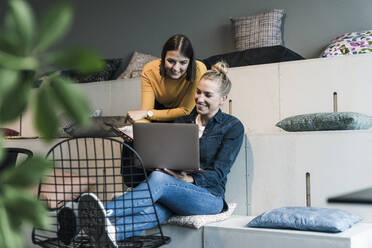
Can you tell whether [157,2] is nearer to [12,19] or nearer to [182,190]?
[182,190]

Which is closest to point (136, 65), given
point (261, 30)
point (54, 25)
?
point (261, 30)

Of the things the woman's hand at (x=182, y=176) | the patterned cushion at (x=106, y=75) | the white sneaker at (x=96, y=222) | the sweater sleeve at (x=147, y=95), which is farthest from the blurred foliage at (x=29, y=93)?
the patterned cushion at (x=106, y=75)

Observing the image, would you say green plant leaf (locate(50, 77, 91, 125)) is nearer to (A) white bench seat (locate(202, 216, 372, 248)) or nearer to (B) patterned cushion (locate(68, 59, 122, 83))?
(A) white bench seat (locate(202, 216, 372, 248))

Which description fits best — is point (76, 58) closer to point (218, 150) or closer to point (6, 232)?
point (6, 232)

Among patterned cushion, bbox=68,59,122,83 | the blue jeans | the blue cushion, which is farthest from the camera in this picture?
patterned cushion, bbox=68,59,122,83

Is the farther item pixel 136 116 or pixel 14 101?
pixel 136 116

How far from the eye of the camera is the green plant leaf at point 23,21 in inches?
5.0

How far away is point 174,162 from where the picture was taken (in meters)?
2.19

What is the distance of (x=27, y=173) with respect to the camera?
0.13m

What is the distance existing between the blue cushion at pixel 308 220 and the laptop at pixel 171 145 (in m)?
0.37

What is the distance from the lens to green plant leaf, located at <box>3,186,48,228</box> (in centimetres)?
13

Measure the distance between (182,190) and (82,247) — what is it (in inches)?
19.3

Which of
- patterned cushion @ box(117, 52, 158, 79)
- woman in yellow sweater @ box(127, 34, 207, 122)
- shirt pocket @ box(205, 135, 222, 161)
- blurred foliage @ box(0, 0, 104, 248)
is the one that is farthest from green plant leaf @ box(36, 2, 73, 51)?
patterned cushion @ box(117, 52, 158, 79)

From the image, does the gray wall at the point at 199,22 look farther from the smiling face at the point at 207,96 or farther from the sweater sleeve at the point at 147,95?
the smiling face at the point at 207,96
